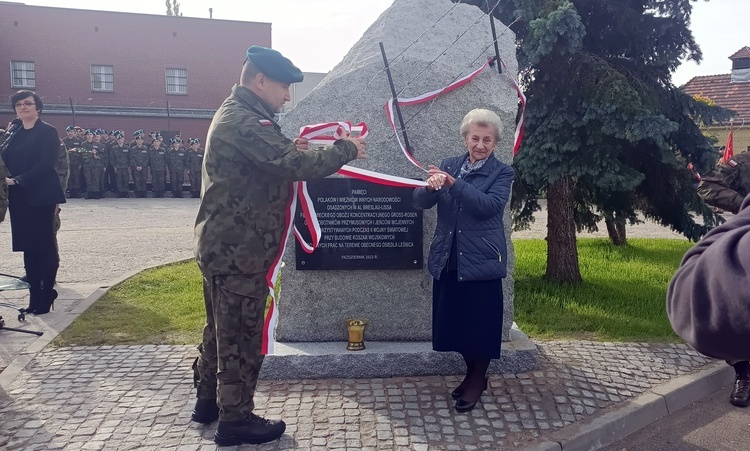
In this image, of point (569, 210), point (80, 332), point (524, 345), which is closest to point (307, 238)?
point (524, 345)

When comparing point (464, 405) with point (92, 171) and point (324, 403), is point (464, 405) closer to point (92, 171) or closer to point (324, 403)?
point (324, 403)

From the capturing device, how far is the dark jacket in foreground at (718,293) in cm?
110

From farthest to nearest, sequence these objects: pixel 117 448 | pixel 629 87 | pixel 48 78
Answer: pixel 48 78 → pixel 629 87 → pixel 117 448

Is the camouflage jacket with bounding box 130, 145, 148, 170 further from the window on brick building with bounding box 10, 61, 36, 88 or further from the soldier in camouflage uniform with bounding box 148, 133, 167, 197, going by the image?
the window on brick building with bounding box 10, 61, 36, 88

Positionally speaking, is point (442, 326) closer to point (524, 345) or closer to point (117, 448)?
point (524, 345)

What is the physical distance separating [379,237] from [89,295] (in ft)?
12.7

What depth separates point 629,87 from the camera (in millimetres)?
6449

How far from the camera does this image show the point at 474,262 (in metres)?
3.98

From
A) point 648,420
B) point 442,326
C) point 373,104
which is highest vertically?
point 373,104

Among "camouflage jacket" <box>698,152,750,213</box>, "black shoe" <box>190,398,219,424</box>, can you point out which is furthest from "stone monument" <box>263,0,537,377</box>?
"camouflage jacket" <box>698,152,750,213</box>

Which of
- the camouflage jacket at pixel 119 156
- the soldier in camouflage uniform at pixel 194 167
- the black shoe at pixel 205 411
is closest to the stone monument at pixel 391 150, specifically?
the black shoe at pixel 205 411

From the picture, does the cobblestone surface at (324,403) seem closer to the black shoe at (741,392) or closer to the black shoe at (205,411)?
the black shoe at (205,411)

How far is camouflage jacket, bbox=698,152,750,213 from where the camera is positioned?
188 inches

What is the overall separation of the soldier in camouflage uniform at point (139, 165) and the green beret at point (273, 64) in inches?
741
